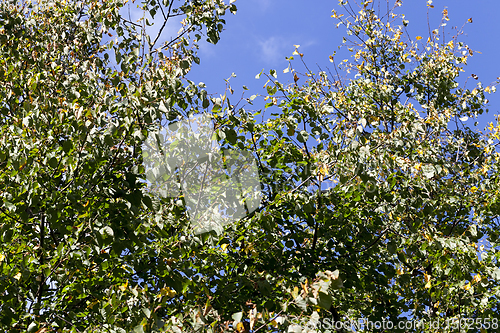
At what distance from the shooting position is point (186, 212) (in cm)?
391

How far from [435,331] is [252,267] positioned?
3070mm

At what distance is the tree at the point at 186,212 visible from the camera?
3.39 metres

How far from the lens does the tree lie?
3.39m

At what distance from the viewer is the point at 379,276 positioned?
5.45 m

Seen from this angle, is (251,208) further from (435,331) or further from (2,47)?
(2,47)

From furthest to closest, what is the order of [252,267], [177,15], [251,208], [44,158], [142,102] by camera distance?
[177,15]
[251,208]
[252,267]
[44,158]
[142,102]

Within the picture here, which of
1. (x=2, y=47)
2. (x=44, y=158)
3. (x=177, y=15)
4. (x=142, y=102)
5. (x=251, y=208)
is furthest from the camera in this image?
(x=2, y=47)

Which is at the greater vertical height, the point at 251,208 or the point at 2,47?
the point at 2,47

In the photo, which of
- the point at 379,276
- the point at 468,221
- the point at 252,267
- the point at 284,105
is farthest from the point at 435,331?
the point at 284,105

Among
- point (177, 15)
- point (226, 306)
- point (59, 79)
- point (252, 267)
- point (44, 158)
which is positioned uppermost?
point (177, 15)

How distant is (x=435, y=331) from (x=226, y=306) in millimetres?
3179

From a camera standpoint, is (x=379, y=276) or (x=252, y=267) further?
(x=379, y=276)

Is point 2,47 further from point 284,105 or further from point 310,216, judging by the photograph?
point 310,216

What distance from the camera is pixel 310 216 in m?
5.20
